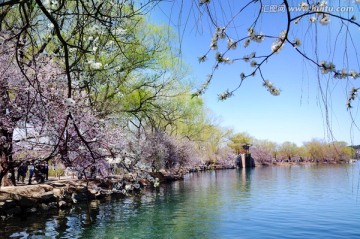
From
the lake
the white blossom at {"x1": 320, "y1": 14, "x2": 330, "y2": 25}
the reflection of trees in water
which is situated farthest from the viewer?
the lake

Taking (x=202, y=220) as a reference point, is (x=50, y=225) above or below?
above

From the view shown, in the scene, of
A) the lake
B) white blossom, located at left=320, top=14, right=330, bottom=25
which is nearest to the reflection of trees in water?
the lake

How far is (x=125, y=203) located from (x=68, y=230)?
766cm

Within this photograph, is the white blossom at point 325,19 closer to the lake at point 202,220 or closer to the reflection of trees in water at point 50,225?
the lake at point 202,220

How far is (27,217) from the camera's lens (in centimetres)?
1505

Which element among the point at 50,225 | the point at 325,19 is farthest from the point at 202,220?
the point at 325,19

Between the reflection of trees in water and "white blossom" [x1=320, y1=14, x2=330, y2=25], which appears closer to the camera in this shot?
"white blossom" [x1=320, y1=14, x2=330, y2=25]

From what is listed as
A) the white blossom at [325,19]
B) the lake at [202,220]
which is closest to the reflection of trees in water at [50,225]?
the lake at [202,220]

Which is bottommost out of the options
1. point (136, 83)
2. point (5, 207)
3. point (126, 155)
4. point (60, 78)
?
point (5, 207)

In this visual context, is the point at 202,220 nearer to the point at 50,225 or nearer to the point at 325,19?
the point at 50,225

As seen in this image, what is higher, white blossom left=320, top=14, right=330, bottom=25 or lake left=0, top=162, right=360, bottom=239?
white blossom left=320, top=14, right=330, bottom=25

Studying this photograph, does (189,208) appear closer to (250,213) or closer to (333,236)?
(250,213)

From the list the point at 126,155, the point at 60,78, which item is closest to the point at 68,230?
the point at 126,155

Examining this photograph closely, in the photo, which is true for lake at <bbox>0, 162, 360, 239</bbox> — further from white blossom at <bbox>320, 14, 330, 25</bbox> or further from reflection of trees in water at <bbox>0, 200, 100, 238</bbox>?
white blossom at <bbox>320, 14, 330, 25</bbox>
